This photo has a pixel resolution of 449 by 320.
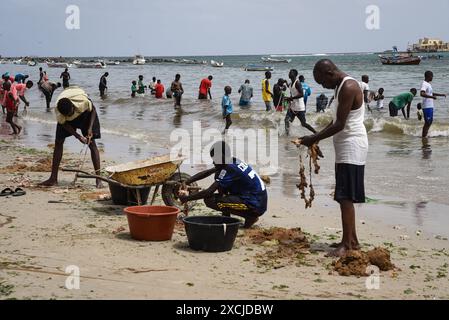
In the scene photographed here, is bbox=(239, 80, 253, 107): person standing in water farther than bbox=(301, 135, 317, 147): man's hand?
Yes

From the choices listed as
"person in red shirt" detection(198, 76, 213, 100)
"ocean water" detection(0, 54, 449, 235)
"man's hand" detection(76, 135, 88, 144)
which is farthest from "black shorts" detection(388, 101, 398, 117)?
"man's hand" detection(76, 135, 88, 144)

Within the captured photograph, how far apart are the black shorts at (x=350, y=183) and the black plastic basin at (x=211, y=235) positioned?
111 centimetres

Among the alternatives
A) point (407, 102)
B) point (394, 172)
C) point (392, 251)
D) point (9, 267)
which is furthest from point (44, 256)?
point (407, 102)

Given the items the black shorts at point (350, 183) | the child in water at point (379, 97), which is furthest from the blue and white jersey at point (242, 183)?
the child in water at point (379, 97)

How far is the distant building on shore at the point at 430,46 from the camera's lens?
501 ft

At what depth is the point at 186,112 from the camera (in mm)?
27891

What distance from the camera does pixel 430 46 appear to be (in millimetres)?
152625

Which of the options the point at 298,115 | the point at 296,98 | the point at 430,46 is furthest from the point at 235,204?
the point at 430,46

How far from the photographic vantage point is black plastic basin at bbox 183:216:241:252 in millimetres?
6211

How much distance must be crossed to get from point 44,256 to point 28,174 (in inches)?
208

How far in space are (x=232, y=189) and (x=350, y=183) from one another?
1525 millimetres

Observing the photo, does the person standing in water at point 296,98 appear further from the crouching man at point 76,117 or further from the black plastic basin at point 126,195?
the black plastic basin at point 126,195

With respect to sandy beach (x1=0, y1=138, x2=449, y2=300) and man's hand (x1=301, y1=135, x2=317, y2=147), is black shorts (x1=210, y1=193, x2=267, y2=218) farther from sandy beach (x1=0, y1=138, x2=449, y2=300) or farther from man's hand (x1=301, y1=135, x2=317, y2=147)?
man's hand (x1=301, y1=135, x2=317, y2=147)
